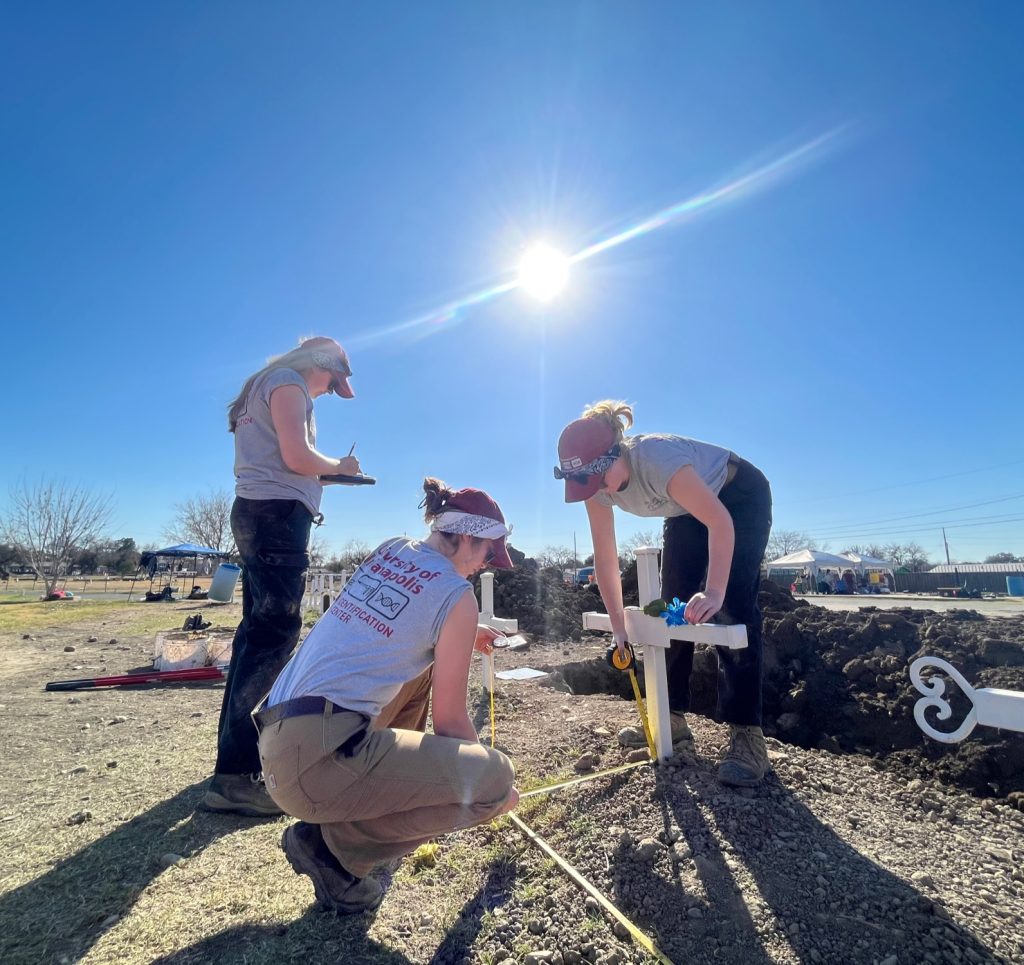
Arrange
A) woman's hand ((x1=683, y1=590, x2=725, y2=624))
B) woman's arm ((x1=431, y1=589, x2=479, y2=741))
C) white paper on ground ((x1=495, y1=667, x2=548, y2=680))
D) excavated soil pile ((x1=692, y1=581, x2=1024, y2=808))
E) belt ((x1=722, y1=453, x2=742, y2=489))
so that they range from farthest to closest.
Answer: white paper on ground ((x1=495, y1=667, x2=548, y2=680)) → excavated soil pile ((x1=692, y1=581, x2=1024, y2=808)) → belt ((x1=722, y1=453, x2=742, y2=489)) → woman's hand ((x1=683, y1=590, x2=725, y2=624)) → woman's arm ((x1=431, y1=589, x2=479, y2=741))

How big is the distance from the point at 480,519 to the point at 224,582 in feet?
61.6

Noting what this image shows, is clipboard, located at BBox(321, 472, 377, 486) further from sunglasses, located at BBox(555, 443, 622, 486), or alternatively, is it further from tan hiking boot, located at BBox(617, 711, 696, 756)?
tan hiking boot, located at BBox(617, 711, 696, 756)

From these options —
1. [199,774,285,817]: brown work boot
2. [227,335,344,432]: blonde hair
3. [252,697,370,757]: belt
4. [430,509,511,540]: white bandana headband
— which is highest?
[227,335,344,432]: blonde hair

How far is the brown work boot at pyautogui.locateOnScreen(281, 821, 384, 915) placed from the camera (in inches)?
62.2

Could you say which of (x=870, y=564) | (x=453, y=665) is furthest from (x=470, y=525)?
(x=870, y=564)

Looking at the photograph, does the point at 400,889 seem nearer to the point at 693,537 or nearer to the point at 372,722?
the point at 372,722

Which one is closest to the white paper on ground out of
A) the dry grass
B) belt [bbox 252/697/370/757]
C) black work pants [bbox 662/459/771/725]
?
the dry grass

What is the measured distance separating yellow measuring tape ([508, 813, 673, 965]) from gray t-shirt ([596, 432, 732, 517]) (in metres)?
1.39

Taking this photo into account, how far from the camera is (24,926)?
61.8 inches

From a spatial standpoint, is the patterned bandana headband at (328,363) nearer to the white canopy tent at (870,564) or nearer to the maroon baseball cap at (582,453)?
the maroon baseball cap at (582,453)

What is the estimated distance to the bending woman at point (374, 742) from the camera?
1.43 metres

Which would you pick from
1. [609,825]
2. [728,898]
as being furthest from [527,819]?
[728,898]

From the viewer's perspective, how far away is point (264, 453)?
2475 millimetres

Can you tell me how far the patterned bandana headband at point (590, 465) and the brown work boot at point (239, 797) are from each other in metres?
1.81
